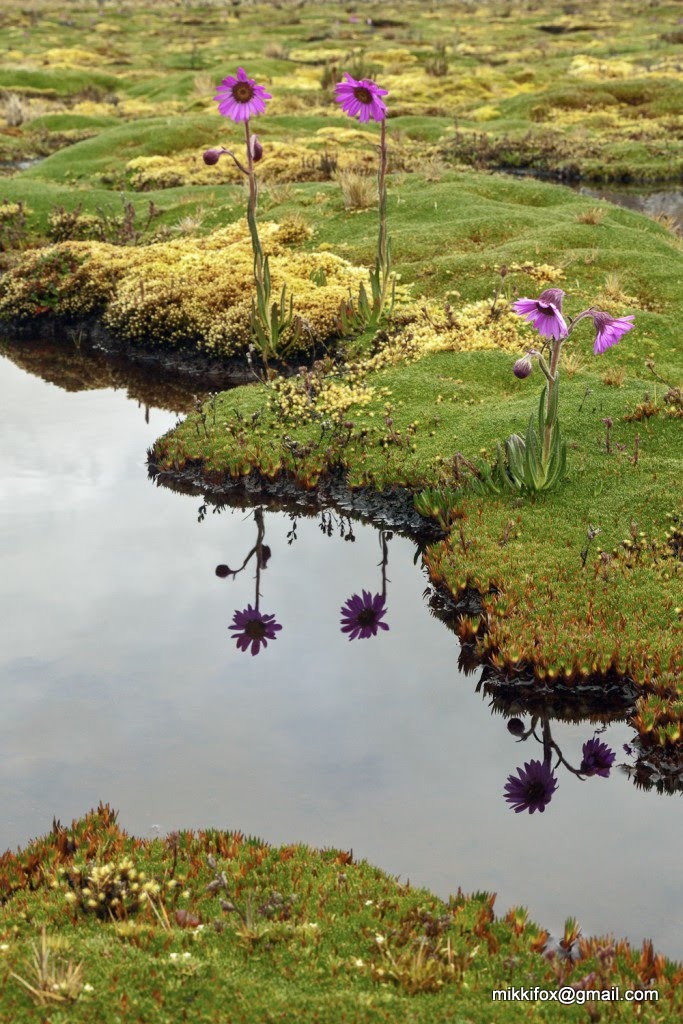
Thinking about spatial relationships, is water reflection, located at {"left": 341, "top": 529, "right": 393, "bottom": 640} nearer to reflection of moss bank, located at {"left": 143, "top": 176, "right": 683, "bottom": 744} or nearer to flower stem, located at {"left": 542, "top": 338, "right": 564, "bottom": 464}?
reflection of moss bank, located at {"left": 143, "top": 176, "right": 683, "bottom": 744}

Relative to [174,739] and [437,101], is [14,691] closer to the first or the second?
[174,739]

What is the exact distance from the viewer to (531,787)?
740 cm

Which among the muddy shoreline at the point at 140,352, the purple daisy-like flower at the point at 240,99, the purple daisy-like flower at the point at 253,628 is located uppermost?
the purple daisy-like flower at the point at 240,99

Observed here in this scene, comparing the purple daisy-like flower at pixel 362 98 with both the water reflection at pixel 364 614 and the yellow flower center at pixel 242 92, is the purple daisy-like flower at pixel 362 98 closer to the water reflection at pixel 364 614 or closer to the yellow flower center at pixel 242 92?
the yellow flower center at pixel 242 92

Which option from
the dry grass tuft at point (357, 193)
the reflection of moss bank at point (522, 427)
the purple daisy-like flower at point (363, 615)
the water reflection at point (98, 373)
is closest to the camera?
the reflection of moss bank at point (522, 427)

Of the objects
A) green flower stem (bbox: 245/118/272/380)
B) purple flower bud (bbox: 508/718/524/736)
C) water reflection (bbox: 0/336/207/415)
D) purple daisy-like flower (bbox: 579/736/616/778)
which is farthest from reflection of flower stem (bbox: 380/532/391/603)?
water reflection (bbox: 0/336/207/415)

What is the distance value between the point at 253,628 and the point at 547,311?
3987mm

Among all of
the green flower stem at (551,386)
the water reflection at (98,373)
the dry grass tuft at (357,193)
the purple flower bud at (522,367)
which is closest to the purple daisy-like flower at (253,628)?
the purple flower bud at (522,367)

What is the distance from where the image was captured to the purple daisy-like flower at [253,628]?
9.30 meters

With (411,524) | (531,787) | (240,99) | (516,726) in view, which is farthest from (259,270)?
(531,787)

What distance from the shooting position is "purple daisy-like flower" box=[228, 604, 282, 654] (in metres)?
9.30

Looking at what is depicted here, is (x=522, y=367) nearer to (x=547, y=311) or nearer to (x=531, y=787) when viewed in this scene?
(x=547, y=311)

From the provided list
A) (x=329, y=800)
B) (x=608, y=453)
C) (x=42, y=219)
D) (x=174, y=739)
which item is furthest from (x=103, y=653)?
(x=42, y=219)

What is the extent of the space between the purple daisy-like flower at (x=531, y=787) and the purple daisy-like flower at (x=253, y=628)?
2.76 metres
